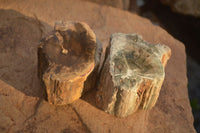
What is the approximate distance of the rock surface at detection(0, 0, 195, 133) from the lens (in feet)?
8.11

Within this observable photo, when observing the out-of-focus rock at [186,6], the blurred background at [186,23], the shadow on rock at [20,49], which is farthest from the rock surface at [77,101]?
the out-of-focus rock at [186,6]

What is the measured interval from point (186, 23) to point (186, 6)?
40 centimetres

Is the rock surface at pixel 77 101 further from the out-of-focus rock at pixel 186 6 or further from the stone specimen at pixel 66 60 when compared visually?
the out-of-focus rock at pixel 186 6

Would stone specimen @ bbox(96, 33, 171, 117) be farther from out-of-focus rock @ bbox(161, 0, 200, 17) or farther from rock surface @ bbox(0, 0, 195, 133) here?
out-of-focus rock @ bbox(161, 0, 200, 17)

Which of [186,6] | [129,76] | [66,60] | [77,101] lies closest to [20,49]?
[66,60]

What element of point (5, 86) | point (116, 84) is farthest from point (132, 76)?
point (5, 86)

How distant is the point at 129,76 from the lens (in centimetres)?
230

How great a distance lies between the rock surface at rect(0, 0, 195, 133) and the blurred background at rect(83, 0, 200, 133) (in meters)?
0.97

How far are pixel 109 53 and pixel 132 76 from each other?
15.0 inches

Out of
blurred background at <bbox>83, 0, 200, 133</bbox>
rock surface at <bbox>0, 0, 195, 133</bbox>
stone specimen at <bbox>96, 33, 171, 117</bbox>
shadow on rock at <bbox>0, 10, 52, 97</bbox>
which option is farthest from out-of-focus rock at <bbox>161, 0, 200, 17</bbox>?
shadow on rock at <bbox>0, 10, 52, 97</bbox>

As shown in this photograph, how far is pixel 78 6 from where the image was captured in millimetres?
3996

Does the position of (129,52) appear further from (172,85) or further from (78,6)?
(78,6)

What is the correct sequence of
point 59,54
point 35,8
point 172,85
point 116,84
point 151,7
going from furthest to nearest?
point 151,7, point 35,8, point 172,85, point 59,54, point 116,84

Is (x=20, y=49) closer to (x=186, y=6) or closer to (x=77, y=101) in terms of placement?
(x=77, y=101)
